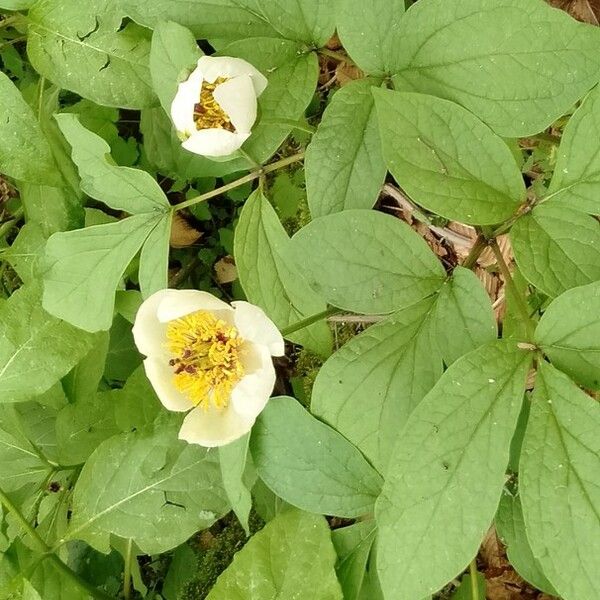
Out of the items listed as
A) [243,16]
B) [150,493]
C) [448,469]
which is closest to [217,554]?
[150,493]

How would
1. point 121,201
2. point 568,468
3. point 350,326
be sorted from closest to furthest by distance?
point 568,468 < point 121,201 < point 350,326

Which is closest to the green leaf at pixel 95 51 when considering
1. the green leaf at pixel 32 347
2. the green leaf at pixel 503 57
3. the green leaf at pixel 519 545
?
the green leaf at pixel 32 347

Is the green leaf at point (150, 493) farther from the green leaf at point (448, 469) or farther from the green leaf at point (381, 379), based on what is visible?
the green leaf at point (448, 469)

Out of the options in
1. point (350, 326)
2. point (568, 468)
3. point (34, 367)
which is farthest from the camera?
point (350, 326)

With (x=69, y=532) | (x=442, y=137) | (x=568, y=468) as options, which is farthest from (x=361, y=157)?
(x=69, y=532)

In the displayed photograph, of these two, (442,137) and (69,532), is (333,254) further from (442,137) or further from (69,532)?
(69,532)

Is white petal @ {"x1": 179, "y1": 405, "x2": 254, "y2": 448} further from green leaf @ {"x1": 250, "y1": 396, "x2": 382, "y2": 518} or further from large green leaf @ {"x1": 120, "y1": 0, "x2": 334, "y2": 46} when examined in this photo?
large green leaf @ {"x1": 120, "y1": 0, "x2": 334, "y2": 46}

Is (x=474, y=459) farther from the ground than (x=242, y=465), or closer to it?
farther from the ground
